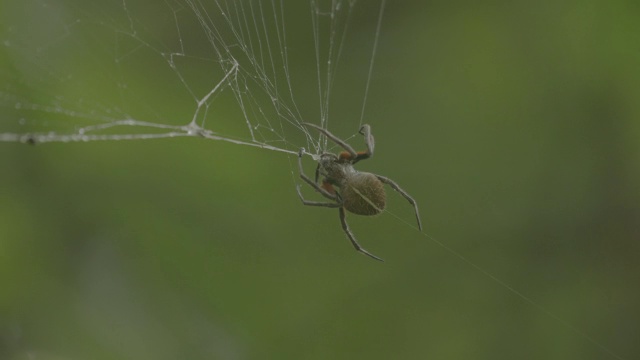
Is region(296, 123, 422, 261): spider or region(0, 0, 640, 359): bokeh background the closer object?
region(296, 123, 422, 261): spider

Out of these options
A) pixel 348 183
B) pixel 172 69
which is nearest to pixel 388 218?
pixel 348 183

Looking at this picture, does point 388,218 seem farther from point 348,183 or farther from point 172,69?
point 172,69

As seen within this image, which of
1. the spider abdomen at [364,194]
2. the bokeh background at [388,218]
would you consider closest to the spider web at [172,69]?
the bokeh background at [388,218]

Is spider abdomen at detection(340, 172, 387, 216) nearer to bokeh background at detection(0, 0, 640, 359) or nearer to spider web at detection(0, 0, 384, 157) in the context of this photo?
spider web at detection(0, 0, 384, 157)

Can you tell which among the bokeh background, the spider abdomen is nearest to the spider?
the spider abdomen

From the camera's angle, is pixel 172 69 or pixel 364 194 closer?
pixel 364 194

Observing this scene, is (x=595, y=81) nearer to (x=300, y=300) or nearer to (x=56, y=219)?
(x=300, y=300)
